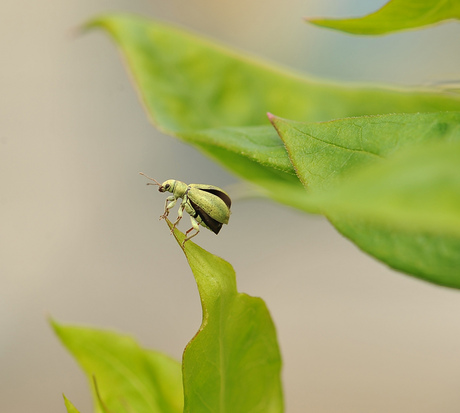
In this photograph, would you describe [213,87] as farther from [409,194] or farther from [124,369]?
[409,194]

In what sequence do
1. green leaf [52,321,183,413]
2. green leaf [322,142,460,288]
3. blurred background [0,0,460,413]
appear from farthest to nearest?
blurred background [0,0,460,413] → green leaf [52,321,183,413] → green leaf [322,142,460,288]

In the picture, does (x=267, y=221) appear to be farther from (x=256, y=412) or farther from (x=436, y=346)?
(x=256, y=412)

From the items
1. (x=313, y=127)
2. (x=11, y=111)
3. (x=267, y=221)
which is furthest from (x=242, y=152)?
(x=11, y=111)

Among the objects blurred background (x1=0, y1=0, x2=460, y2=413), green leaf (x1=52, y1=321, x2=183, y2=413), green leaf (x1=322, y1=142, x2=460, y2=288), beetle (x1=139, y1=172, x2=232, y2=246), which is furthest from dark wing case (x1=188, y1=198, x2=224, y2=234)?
blurred background (x1=0, y1=0, x2=460, y2=413)

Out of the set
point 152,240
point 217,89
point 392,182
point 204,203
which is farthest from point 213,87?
point 152,240

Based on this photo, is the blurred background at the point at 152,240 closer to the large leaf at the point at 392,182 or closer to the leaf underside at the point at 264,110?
the leaf underside at the point at 264,110

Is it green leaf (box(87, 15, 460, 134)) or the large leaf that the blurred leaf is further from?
green leaf (box(87, 15, 460, 134))
